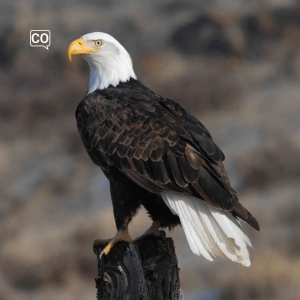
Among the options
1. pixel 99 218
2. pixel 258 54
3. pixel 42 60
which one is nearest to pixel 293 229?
pixel 99 218

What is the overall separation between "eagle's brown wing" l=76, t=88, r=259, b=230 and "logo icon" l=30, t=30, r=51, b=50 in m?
15.3

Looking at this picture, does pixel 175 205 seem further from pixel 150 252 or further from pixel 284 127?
pixel 284 127

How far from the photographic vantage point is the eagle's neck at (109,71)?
5.99 meters

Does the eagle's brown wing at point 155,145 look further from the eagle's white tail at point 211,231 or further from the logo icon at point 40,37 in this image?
the logo icon at point 40,37

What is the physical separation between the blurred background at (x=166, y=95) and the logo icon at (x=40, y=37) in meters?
0.28

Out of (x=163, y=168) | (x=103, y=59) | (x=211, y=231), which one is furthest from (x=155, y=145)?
(x=103, y=59)

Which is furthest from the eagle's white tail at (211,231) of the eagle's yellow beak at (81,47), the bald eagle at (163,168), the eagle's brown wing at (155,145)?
the eagle's yellow beak at (81,47)

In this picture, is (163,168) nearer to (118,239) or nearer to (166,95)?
(118,239)

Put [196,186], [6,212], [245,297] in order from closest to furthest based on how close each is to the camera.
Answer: [196,186] < [245,297] < [6,212]

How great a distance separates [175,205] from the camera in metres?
4.97

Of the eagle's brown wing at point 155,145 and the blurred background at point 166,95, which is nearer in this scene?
the eagle's brown wing at point 155,145

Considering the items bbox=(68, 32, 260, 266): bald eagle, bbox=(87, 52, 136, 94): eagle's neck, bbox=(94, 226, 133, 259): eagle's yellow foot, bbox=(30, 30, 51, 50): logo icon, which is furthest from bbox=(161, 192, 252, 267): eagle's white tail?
bbox=(30, 30, 51, 50): logo icon

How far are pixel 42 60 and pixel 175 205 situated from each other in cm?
1555

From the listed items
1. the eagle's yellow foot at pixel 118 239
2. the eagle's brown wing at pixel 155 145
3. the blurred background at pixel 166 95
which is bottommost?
the eagle's yellow foot at pixel 118 239
